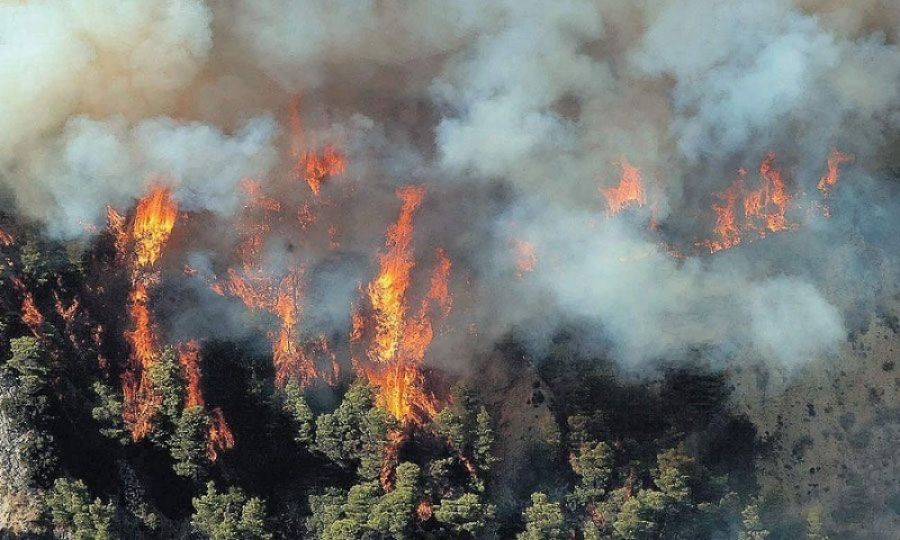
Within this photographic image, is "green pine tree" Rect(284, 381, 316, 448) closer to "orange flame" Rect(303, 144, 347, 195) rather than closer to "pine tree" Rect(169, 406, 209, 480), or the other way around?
"pine tree" Rect(169, 406, 209, 480)

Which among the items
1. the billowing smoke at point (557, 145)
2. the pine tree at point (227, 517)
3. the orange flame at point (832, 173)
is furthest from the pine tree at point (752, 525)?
the pine tree at point (227, 517)

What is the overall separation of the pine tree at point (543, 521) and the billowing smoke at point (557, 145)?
9479mm

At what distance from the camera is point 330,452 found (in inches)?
2212

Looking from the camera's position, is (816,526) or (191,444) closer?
(191,444)

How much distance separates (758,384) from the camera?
59844 millimetres

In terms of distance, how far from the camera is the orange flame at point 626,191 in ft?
200

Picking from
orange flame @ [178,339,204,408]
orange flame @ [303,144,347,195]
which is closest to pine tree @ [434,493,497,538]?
orange flame @ [178,339,204,408]

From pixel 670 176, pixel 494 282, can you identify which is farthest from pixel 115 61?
pixel 670 176

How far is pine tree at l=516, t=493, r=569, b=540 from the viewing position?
5619 centimetres

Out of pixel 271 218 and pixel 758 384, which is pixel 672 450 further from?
pixel 271 218

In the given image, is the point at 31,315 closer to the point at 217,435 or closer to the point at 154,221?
the point at 154,221

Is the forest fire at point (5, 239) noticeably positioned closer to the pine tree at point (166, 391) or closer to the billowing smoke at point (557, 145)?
the billowing smoke at point (557, 145)

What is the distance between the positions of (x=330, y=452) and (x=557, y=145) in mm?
21529

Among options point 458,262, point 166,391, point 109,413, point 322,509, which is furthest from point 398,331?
point 109,413
